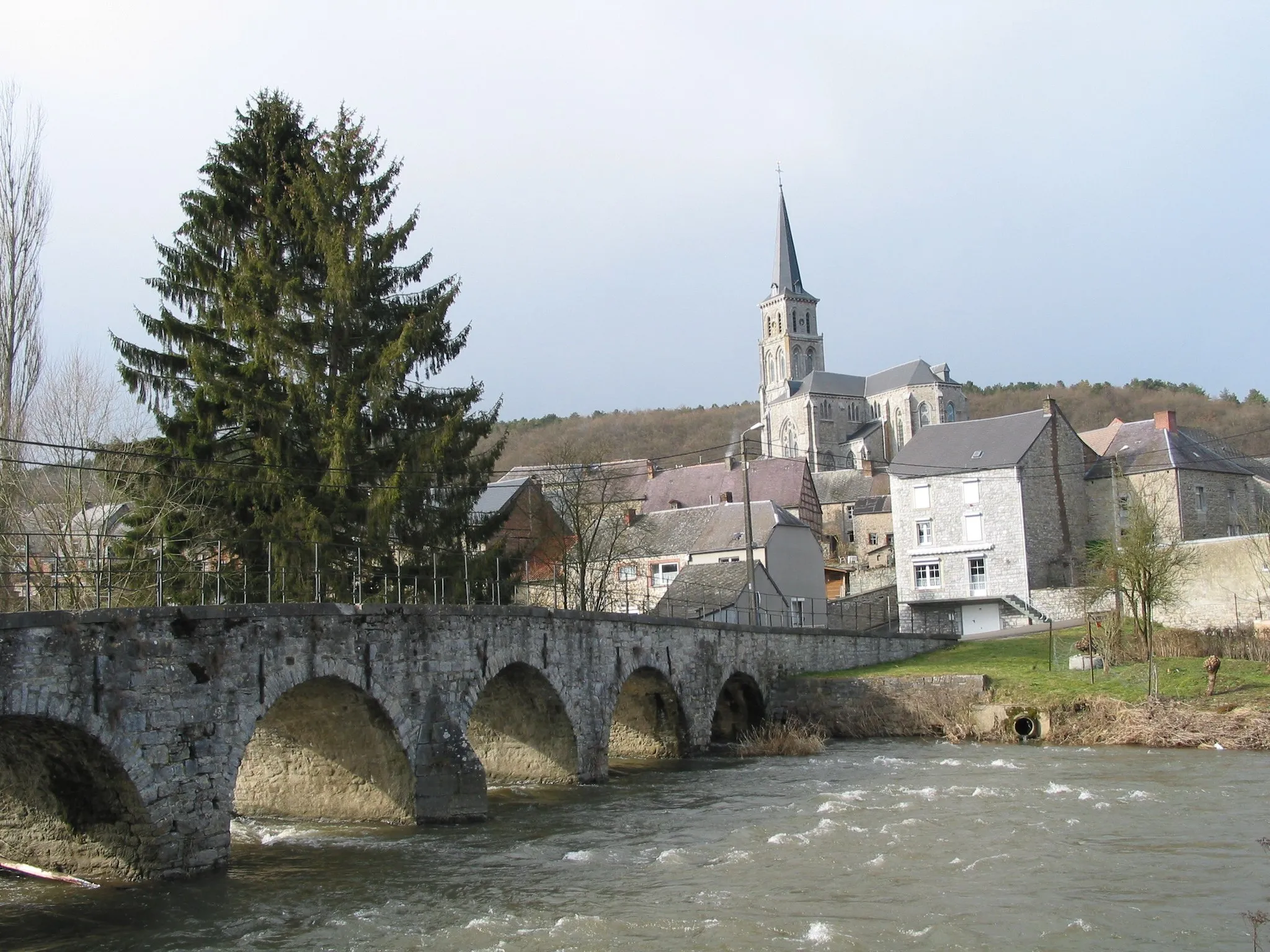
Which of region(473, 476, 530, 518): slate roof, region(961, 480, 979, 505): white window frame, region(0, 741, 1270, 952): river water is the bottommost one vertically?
region(0, 741, 1270, 952): river water

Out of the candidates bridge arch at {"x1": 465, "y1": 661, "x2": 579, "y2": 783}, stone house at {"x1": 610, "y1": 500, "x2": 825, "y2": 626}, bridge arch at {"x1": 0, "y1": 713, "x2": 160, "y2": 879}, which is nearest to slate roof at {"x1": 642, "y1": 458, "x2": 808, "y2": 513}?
stone house at {"x1": 610, "y1": 500, "x2": 825, "y2": 626}

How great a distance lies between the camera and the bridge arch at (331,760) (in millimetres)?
16391

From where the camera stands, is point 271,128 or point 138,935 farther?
point 271,128

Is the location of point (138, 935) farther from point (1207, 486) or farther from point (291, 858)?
point (1207, 486)

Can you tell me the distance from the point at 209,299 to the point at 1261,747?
70.0 ft

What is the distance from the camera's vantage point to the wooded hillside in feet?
269

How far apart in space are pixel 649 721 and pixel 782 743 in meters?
2.94

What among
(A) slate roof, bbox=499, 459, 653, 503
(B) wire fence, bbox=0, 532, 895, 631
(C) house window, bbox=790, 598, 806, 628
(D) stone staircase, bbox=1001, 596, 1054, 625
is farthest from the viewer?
(D) stone staircase, bbox=1001, 596, 1054, 625

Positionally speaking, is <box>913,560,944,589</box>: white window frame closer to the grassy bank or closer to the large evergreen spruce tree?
the grassy bank

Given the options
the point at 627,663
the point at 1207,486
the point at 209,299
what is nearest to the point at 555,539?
the point at 627,663

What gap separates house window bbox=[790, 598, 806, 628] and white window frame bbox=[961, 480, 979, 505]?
23.5 ft

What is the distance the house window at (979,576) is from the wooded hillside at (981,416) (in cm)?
2804

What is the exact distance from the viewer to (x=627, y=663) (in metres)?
22.7

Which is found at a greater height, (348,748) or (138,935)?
(348,748)
